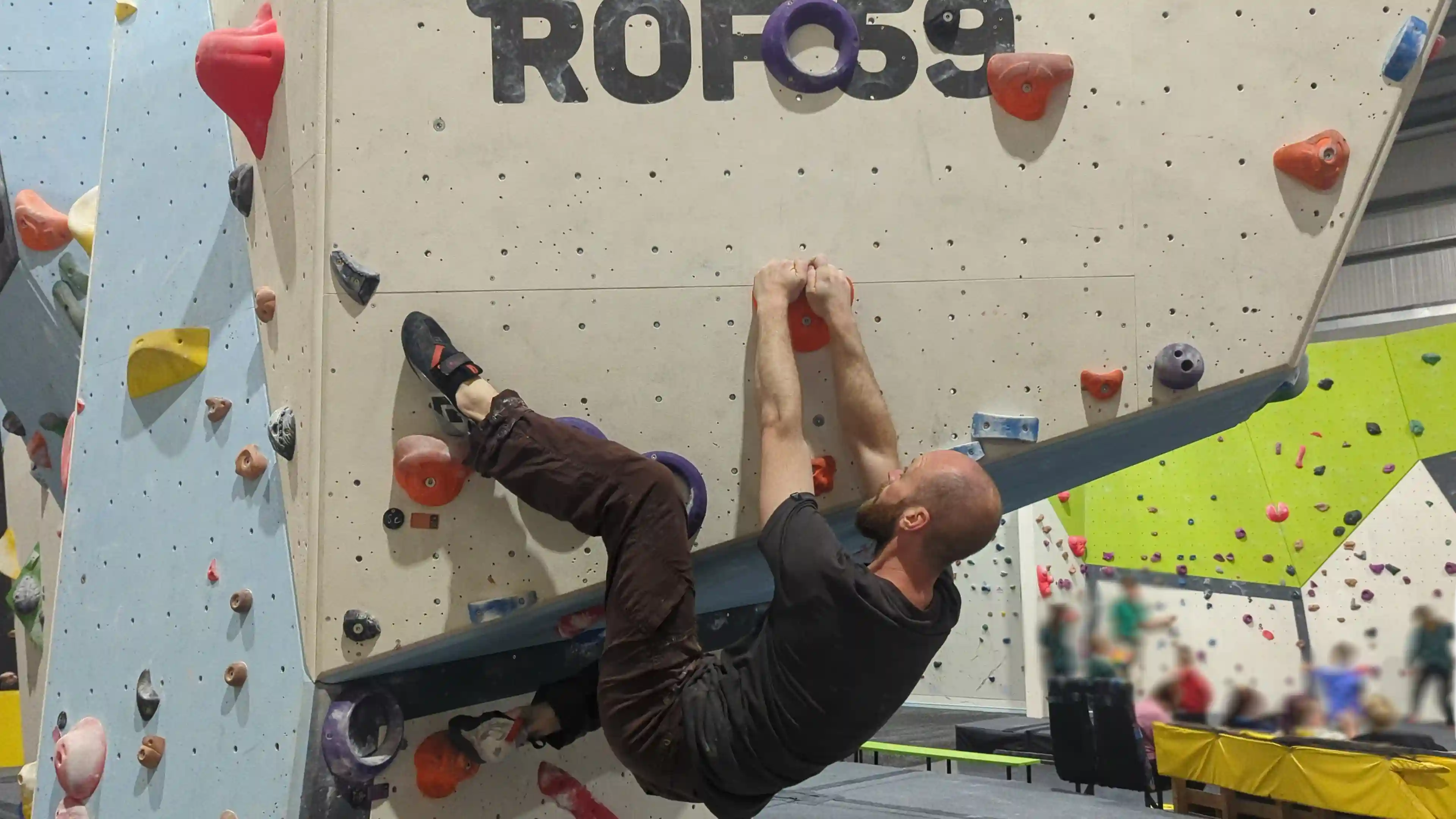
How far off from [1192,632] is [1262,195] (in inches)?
241

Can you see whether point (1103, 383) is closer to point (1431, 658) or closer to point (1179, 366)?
point (1179, 366)

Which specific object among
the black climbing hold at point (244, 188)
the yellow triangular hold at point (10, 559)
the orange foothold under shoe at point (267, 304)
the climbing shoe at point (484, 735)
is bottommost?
the climbing shoe at point (484, 735)

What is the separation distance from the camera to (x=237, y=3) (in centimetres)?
250

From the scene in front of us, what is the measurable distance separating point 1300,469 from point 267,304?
726cm

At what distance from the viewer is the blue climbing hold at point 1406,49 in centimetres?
212

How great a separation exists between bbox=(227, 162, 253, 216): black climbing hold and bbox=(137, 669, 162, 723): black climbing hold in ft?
3.28

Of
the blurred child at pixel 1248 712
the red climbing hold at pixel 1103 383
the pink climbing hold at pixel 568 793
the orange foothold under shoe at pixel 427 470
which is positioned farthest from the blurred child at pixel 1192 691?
the orange foothold under shoe at pixel 427 470

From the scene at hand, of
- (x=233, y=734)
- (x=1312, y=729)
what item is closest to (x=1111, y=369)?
(x=233, y=734)

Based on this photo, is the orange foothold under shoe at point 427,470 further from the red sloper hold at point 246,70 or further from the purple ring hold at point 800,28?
the purple ring hold at point 800,28

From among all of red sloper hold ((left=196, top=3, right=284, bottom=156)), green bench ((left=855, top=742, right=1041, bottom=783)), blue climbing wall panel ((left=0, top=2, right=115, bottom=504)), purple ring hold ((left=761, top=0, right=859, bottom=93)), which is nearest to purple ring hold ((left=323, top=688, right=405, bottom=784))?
red sloper hold ((left=196, top=3, right=284, bottom=156))

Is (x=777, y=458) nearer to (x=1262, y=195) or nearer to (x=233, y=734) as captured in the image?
(x=1262, y=195)

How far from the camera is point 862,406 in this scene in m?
2.08

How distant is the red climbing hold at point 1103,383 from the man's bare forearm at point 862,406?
378 mm

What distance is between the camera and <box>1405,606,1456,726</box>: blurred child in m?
6.93
